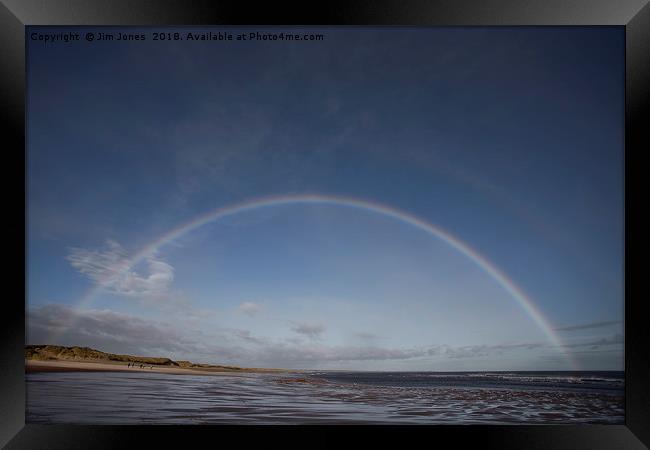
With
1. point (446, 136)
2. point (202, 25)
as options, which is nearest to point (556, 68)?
point (446, 136)

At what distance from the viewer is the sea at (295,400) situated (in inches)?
140

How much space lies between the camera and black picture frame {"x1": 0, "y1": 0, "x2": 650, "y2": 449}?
3172 millimetres

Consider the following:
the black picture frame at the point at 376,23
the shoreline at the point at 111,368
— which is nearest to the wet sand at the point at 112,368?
the shoreline at the point at 111,368

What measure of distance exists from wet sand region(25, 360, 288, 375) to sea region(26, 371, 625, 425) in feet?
0.16

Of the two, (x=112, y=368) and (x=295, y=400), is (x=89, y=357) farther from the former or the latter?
(x=295, y=400)

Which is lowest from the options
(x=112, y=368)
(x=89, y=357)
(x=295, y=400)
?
(x=295, y=400)

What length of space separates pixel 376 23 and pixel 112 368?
4.12 metres

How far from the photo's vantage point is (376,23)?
3184 millimetres

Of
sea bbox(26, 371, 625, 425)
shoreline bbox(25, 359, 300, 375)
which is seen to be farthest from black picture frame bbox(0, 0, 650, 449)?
shoreline bbox(25, 359, 300, 375)

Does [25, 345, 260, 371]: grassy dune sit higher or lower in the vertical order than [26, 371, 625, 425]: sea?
higher

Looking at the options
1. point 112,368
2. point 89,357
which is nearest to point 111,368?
point 112,368

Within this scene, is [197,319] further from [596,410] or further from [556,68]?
[556,68]

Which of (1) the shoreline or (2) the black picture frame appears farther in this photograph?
(1) the shoreline

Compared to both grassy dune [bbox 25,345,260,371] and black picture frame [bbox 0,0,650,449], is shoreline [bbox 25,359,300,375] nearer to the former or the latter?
grassy dune [bbox 25,345,260,371]
